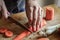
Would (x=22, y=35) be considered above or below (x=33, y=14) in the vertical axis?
below

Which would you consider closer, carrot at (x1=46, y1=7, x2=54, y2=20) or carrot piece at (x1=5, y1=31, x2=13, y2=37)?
carrot piece at (x1=5, y1=31, x2=13, y2=37)

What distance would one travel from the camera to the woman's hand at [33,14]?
1.02 meters

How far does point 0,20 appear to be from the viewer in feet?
3.74

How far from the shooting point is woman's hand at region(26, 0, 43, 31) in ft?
3.34

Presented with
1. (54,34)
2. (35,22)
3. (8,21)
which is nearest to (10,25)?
(8,21)

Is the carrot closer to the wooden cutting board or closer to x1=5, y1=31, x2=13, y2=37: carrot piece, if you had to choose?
the wooden cutting board

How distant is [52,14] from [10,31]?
290 millimetres

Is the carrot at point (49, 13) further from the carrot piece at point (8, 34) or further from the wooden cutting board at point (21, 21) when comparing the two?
the carrot piece at point (8, 34)

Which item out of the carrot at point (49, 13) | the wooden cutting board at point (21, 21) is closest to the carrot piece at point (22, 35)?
the wooden cutting board at point (21, 21)

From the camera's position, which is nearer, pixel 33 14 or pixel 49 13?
pixel 33 14

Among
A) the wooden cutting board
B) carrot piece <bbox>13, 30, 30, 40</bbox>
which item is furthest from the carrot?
carrot piece <bbox>13, 30, 30, 40</bbox>

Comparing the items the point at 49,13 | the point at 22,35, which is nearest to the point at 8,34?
the point at 22,35

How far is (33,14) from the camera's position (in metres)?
1.02

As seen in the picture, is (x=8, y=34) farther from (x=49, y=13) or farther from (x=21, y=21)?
(x=49, y=13)
